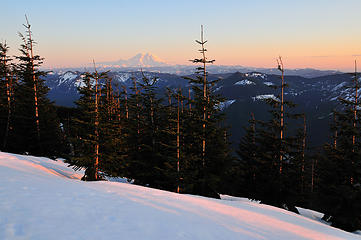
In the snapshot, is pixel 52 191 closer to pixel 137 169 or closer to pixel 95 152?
pixel 95 152

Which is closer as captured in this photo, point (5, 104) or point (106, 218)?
point (106, 218)

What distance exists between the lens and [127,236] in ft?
15.8

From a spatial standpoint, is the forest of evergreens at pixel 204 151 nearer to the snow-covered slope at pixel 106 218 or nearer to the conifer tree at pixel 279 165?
the conifer tree at pixel 279 165

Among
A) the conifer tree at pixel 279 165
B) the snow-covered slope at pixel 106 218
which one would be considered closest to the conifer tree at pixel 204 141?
the conifer tree at pixel 279 165

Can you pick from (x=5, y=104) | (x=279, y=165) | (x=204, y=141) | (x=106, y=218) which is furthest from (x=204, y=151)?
(x=5, y=104)

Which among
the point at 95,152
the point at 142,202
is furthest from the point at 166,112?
the point at 142,202

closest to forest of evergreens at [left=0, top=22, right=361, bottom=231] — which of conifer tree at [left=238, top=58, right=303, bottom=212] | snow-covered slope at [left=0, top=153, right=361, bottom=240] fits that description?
conifer tree at [left=238, top=58, right=303, bottom=212]

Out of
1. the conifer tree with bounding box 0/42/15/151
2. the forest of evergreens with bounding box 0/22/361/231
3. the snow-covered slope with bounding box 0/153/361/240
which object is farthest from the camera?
the conifer tree with bounding box 0/42/15/151

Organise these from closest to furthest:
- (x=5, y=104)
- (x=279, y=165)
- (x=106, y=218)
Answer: (x=106, y=218)
(x=279, y=165)
(x=5, y=104)

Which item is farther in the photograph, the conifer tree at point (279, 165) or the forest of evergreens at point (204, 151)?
the conifer tree at point (279, 165)

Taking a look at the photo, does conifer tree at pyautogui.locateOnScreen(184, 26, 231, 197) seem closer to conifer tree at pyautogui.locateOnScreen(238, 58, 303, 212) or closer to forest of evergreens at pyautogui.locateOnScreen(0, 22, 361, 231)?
forest of evergreens at pyautogui.locateOnScreen(0, 22, 361, 231)

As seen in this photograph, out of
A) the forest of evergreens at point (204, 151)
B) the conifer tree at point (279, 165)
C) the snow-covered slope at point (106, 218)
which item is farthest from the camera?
the conifer tree at point (279, 165)

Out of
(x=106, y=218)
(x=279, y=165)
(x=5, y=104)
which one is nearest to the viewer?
(x=106, y=218)

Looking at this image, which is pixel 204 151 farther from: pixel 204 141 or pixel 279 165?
pixel 279 165
